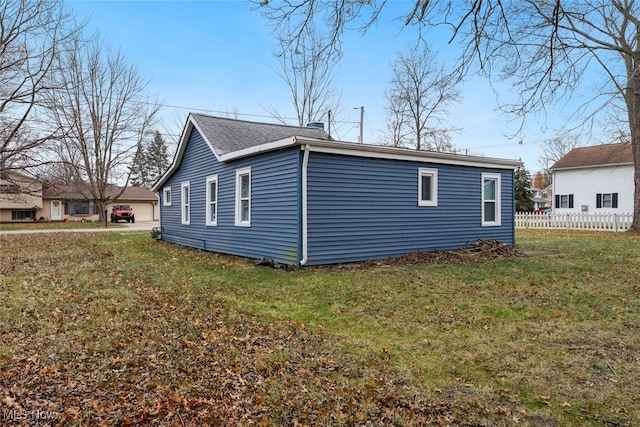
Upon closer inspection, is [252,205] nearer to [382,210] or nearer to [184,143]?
[382,210]

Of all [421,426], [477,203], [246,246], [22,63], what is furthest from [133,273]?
[22,63]

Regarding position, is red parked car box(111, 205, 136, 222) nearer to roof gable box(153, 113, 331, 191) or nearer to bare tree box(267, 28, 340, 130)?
A: bare tree box(267, 28, 340, 130)

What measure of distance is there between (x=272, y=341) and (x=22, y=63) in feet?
51.8

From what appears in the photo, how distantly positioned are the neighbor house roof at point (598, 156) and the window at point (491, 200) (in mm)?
16401

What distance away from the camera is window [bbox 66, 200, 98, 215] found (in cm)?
3962

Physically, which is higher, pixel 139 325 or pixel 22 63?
pixel 22 63

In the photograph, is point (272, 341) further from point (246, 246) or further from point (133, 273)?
point (246, 246)

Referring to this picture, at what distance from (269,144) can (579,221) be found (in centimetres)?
1935

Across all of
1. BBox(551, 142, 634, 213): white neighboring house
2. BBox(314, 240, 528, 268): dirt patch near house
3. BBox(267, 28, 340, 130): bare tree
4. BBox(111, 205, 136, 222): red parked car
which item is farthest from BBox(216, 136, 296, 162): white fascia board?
BBox(111, 205, 136, 222): red parked car

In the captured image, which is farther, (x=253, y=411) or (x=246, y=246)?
(x=246, y=246)

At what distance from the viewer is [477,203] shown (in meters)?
12.4

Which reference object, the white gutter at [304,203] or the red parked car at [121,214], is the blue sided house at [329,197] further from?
the red parked car at [121,214]

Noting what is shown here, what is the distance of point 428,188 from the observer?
37.7 ft

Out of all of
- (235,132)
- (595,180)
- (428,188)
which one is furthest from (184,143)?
(595,180)
